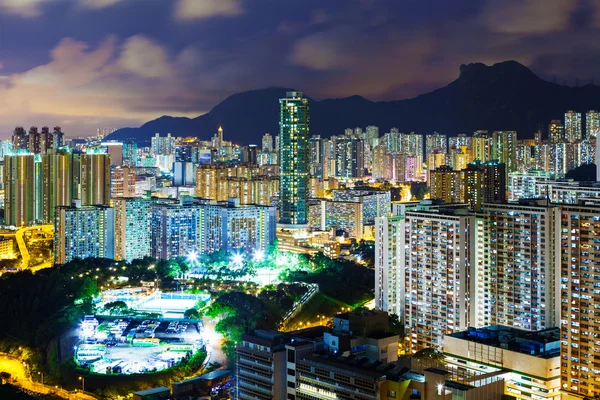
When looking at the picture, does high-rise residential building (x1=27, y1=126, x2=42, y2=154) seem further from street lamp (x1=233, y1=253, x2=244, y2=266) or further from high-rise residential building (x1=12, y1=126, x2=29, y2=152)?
street lamp (x1=233, y1=253, x2=244, y2=266)

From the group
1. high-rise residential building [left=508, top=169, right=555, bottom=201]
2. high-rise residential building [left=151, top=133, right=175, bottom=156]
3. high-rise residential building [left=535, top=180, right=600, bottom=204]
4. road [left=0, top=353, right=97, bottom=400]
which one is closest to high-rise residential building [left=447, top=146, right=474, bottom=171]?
high-rise residential building [left=508, top=169, right=555, bottom=201]

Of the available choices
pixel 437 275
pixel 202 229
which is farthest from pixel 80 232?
pixel 437 275

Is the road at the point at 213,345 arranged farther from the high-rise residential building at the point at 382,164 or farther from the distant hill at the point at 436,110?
the high-rise residential building at the point at 382,164

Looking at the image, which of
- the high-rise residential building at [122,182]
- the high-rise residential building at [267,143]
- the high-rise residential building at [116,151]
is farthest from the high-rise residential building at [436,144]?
the high-rise residential building at [116,151]

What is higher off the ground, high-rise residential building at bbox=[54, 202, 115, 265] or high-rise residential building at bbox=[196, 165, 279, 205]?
high-rise residential building at bbox=[196, 165, 279, 205]

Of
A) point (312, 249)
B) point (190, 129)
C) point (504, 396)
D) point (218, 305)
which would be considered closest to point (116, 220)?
point (312, 249)
